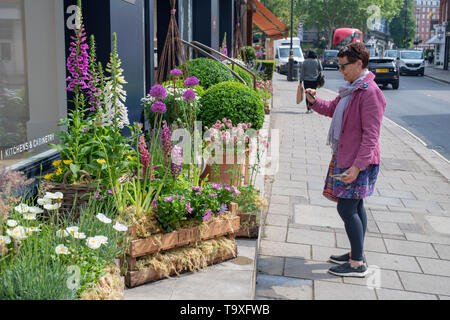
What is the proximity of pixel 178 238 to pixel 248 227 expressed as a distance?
104 centimetres

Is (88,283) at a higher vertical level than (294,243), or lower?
higher

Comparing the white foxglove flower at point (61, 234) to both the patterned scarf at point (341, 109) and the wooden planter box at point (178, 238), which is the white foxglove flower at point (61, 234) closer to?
the wooden planter box at point (178, 238)

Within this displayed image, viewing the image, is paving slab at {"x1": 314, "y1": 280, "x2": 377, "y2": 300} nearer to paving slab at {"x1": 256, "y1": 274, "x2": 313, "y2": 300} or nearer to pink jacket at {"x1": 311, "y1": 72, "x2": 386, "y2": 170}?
paving slab at {"x1": 256, "y1": 274, "x2": 313, "y2": 300}

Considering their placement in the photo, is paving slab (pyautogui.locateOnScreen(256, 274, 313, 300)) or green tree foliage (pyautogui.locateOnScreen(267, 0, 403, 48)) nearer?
paving slab (pyautogui.locateOnScreen(256, 274, 313, 300))

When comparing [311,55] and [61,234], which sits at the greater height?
[311,55]

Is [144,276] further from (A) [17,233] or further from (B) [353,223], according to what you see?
(B) [353,223]

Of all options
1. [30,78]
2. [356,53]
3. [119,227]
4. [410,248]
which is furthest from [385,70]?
[119,227]

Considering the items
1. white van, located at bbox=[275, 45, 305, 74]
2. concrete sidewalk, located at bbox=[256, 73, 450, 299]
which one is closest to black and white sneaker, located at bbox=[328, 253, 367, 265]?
concrete sidewalk, located at bbox=[256, 73, 450, 299]

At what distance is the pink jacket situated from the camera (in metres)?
4.04

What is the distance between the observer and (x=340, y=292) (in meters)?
4.09

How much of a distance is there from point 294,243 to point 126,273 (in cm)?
200

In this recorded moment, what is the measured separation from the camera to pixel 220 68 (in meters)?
9.62
